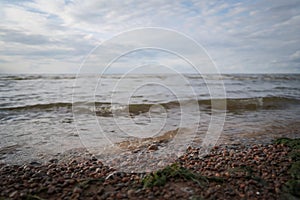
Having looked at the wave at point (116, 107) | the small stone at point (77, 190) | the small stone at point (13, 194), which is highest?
the wave at point (116, 107)

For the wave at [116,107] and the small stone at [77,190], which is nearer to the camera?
the small stone at [77,190]

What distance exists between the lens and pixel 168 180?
110 inches

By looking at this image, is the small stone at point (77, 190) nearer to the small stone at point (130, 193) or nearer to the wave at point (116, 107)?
the small stone at point (130, 193)

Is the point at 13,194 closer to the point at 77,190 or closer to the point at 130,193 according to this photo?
the point at 77,190

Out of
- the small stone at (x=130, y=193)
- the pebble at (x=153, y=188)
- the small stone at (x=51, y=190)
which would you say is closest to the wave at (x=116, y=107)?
the pebble at (x=153, y=188)

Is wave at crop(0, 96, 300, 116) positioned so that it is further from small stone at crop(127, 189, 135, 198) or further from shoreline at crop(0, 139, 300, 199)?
small stone at crop(127, 189, 135, 198)

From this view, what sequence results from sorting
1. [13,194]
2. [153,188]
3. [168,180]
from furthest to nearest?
[168,180] < [153,188] < [13,194]

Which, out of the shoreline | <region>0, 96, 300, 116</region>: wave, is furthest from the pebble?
<region>0, 96, 300, 116</region>: wave

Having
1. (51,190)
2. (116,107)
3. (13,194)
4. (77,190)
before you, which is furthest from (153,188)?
(116,107)

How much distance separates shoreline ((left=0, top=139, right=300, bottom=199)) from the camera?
2.46 m

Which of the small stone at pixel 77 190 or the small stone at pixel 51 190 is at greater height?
the small stone at pixel 77 190

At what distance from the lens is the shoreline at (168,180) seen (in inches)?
96.7

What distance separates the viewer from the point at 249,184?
8.64 ft

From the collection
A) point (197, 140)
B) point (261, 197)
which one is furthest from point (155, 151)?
point (261, 197)
